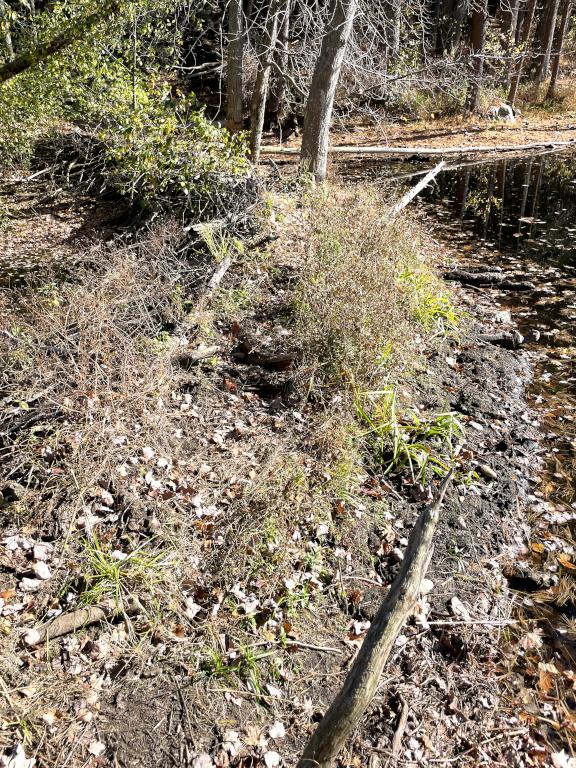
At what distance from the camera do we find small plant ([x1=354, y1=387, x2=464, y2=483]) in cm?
539

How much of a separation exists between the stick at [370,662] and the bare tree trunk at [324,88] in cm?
964

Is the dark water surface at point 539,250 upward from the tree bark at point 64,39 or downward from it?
downward

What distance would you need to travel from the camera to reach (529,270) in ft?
34.4

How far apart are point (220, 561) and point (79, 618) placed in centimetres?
97

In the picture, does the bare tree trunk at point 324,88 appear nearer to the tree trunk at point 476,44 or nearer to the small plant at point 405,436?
the small plant at point 405,436

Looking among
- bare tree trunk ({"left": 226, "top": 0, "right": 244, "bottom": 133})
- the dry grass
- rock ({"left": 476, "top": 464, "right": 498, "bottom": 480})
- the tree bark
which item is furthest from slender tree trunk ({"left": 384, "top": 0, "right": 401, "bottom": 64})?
rock ({"left": 476, "top": 464, "right": 498, "bottom": 480})

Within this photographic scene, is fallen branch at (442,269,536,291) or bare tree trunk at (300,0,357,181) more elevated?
bare tree trunk at (300,0,357,181)

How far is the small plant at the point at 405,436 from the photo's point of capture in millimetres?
5387

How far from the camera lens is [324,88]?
11.0 m

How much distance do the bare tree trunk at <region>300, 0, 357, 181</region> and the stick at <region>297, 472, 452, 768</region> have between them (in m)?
9.64

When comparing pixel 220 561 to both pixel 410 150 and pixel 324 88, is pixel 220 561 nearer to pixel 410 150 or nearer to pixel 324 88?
pixel 324 88

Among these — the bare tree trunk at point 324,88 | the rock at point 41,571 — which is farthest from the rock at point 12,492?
the bare tree trunk at point 324,88

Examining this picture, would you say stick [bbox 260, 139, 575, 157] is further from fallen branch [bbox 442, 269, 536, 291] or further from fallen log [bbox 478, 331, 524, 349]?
fallen log [bbox 478, 331, 524, 349]

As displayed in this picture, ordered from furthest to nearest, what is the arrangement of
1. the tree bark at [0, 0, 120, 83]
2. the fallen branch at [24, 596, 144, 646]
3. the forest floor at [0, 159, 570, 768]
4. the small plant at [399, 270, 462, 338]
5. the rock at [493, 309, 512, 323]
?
the rock at [493, 309, 512, 323] < the tree bark at [0, 0, 120, 83] < the small plant at [399, 270, 462, 338] < the fallen branch at [24, 596, 144, 646] < the forest floor at [0, 159, 570, 768]
